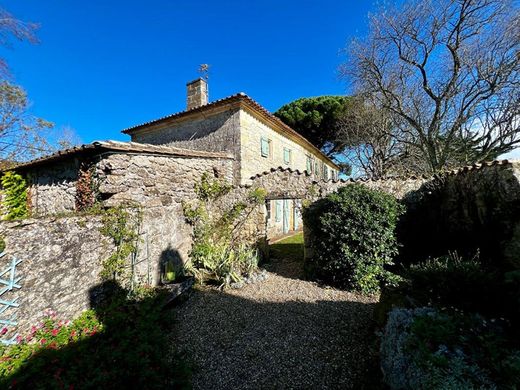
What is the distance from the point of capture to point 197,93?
1108 cm

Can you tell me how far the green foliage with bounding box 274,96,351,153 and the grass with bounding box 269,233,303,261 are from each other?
35.7 feet

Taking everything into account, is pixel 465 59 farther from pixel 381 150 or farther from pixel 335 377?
pixel 335 377

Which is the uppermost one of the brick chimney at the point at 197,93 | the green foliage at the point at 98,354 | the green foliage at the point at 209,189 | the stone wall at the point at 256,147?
the brick chimney at the point at 197,93

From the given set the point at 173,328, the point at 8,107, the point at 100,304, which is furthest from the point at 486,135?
the point at 8,107

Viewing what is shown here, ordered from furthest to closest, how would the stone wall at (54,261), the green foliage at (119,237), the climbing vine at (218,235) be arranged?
the climbing vine at (218,235)
the green foliage at (119,237)
the stone wall at (54,261)

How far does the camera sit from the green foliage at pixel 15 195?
22.3ft

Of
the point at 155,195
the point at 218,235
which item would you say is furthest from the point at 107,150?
the point at 218,235

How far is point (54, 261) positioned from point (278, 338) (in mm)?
3673

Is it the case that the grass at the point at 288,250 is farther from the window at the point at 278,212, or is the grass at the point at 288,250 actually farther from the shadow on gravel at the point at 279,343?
the shadow on gravel at the point at 279,343

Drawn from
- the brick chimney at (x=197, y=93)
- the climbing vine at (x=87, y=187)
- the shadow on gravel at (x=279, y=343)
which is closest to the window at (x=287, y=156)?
the brick chimney at (x=197, y=93)

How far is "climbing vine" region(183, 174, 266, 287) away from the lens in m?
6.07

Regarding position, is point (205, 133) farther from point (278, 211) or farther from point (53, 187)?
point (278, 211)

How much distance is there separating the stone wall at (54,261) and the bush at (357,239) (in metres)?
4.80

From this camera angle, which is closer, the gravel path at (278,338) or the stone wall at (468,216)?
the gravel path at (278,338)
